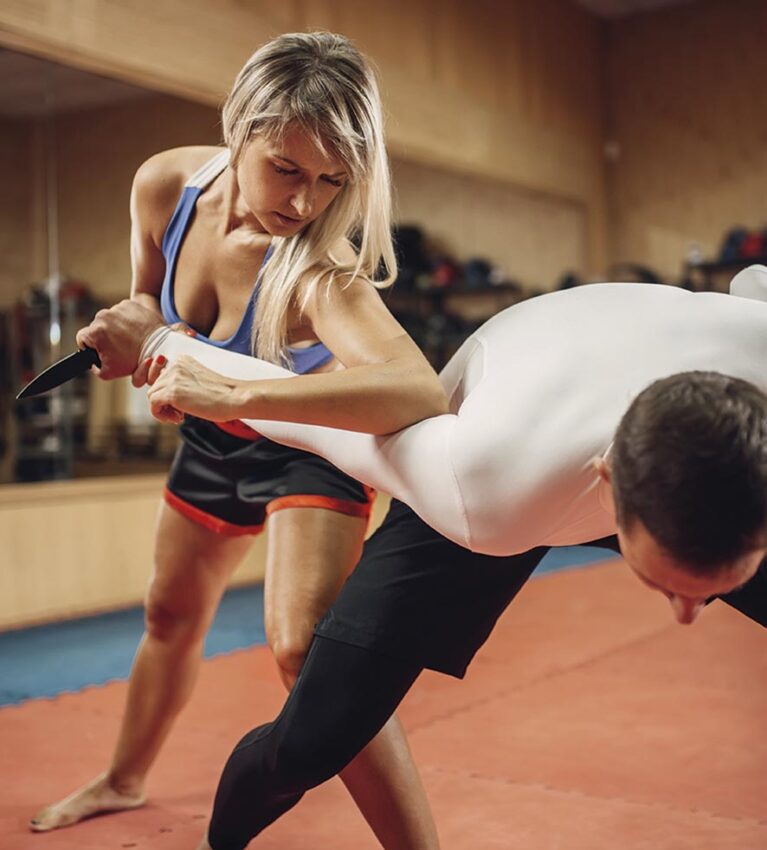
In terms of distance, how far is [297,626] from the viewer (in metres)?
1.67

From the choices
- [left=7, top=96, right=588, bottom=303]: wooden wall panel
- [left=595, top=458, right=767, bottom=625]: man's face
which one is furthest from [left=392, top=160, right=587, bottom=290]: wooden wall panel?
[left=595, top=458, right=767, bottom=625]: man's face

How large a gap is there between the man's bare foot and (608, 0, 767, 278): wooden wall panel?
23.5 ft

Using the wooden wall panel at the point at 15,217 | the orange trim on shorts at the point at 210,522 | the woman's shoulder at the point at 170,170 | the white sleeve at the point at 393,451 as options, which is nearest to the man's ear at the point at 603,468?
the white sleeve at the point at 393,451

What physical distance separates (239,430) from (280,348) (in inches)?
9.4

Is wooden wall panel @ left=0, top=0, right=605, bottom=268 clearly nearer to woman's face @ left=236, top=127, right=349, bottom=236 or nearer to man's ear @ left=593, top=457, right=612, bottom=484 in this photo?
woman's face @ left=236, top=127, right=349, bottom=236

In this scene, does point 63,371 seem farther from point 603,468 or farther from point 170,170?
point 603,468

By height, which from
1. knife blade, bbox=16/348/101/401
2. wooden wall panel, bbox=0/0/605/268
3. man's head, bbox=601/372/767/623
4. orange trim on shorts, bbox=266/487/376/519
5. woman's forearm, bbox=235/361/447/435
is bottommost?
orange trim on shorts, bbox=266/487/376/519

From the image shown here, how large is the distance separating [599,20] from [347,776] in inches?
325

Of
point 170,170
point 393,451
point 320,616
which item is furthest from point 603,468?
point 170,170

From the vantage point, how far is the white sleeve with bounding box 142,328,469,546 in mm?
1352

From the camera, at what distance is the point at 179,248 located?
1.91m

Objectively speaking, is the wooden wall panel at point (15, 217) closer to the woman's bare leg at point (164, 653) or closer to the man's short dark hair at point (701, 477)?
the woman's bare leg at point (164, 653)

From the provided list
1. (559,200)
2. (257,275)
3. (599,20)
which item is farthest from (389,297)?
(257,275)

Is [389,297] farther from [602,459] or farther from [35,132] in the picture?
[602,459]
